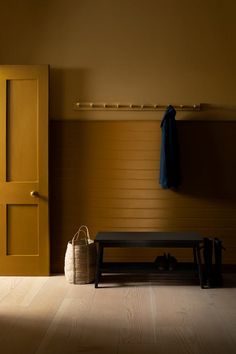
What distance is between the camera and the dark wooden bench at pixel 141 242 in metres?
4.24

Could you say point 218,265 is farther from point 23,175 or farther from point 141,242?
point 23,175

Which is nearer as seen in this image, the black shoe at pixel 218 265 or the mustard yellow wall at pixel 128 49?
the black shoe at pixel 218 265

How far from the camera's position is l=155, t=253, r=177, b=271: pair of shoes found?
176 inches

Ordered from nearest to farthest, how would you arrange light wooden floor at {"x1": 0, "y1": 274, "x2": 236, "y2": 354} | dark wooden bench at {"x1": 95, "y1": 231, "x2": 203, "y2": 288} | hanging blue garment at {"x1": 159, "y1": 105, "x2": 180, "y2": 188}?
light wooden floor at {"x1": 0, "y1": 274, "x2": 236, "y2": 354} < dark wooden bench at {"x1": 95, "y1": 231, "x2": 203, "y2": 288} < hanging blue garment at {"x1": 159, "y1": 105, "x2": 180, "y2": 188}

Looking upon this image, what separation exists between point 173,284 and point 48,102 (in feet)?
7.44

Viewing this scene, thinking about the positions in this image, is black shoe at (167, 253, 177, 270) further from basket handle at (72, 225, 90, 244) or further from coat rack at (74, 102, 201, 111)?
coat rack at (74, 102, 201, 111)

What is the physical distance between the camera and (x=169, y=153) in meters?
4.64

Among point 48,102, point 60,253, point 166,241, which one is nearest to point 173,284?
point 166,241

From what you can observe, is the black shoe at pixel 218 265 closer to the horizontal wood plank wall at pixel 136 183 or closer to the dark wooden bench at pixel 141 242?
the dark wooden bench at pixel 141 242

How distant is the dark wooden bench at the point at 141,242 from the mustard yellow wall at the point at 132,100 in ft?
0.96

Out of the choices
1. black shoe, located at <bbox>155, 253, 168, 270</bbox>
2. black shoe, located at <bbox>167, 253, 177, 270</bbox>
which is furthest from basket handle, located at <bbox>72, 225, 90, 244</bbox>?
black shoe, located at <bbox>167, 253, 177, 270</bbox>

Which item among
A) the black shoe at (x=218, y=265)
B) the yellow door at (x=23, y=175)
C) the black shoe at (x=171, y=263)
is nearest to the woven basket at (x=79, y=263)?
the yellow door at (x=23, y=175)

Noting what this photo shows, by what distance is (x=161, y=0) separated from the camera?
487 cm

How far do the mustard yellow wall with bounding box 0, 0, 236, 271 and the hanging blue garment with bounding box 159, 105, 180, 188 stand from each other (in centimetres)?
24
